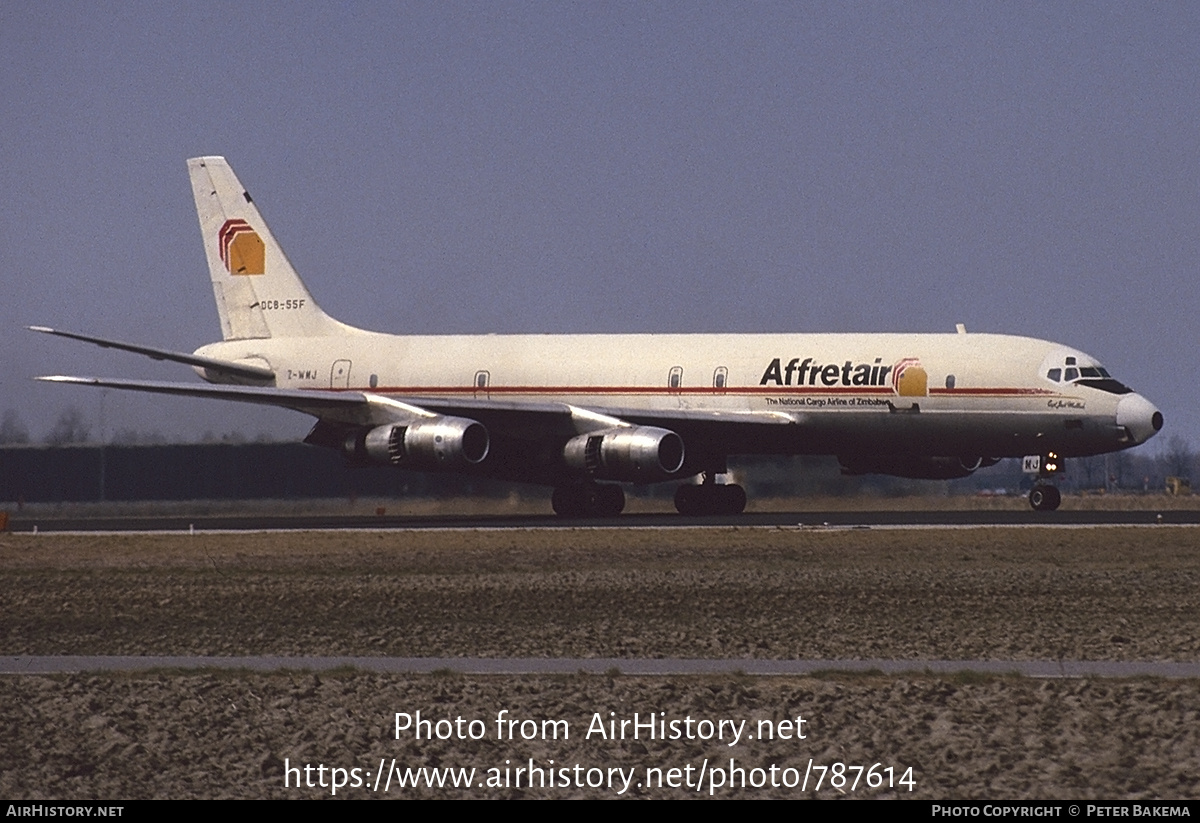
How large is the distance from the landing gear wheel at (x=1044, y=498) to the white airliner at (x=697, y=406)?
40 millimetres

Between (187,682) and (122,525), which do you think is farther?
(122,525)

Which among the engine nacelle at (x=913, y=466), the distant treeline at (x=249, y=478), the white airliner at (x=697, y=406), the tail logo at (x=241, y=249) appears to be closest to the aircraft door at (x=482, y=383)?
the white airliner at (x=697, y=406)

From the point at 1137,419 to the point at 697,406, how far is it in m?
9.30

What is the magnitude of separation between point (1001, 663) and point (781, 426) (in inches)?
1001

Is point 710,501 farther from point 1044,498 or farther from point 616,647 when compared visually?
point 616,647

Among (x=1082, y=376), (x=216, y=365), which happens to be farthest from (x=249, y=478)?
(x=1082, y=376)

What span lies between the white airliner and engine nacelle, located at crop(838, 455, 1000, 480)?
44 millimetres

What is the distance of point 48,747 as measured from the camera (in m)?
12.9

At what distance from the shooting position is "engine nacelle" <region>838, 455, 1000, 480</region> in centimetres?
4281

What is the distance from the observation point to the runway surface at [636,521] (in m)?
37.8

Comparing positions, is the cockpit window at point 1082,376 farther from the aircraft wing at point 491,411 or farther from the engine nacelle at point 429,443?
the engine nacelle at point 429,443

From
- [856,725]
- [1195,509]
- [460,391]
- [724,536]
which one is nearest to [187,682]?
[856,725]

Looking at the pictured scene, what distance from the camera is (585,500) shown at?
42969 mm
